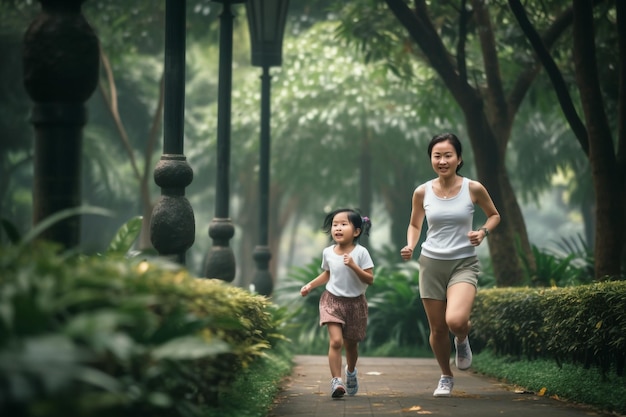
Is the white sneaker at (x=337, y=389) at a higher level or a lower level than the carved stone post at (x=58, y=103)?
lower

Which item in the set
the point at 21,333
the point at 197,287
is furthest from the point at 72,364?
the point at 197,287

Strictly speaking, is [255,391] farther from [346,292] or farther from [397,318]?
[397,318]

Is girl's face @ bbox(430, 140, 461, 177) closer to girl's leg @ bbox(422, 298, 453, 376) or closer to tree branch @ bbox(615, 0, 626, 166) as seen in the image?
girl's leg @ bbox(422, 298, 453, 376)

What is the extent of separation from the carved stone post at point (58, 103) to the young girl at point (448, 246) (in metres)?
3.12

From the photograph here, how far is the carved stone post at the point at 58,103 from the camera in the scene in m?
5.95

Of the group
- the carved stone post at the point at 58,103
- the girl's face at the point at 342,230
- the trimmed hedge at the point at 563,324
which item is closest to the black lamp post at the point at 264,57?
the trimmed hedge at the point at 563,324

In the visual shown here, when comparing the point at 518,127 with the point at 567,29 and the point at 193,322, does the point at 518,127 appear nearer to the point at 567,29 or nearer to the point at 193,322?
the point at 567,29

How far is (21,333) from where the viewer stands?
367 centimetres

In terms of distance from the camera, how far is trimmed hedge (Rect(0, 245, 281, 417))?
10.8ft

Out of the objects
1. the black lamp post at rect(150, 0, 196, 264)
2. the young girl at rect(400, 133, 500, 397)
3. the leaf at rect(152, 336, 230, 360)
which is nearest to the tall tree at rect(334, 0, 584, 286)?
the black lamp post at rect(150, 0, 196, 264)

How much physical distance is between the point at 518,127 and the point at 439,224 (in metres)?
26.8

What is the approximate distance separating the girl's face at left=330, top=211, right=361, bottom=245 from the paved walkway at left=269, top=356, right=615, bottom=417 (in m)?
1.31

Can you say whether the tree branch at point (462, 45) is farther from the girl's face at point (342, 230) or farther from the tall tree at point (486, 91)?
the girl's face at point (342, 230)

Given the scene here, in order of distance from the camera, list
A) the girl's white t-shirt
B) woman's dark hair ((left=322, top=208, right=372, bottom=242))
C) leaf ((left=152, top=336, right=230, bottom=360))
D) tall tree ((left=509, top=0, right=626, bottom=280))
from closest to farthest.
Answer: leaf ((left=152, top=336, right=230, bottom=360)) < the girl's white t-shirt < woman's dark hair ((left=322, top=208, right=372, bottom=242)) < tall tree ((left=509, top=0, right=626, bottom=280))
